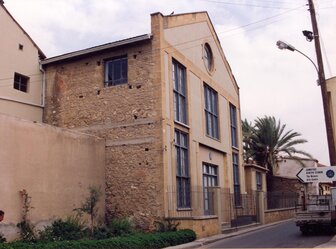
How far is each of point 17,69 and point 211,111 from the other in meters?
11.3

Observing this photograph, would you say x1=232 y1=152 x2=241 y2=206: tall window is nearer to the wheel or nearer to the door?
the door

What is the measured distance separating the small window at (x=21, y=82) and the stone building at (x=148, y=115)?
3.71ft

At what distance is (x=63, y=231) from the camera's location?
1655 cm

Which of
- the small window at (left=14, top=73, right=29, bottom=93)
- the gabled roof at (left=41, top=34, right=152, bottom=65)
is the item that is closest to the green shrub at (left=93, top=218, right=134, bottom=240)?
the gabled roof at (left=41, top=34, right=152, bottom=65)

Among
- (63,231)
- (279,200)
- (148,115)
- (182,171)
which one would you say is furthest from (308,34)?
(279,200)

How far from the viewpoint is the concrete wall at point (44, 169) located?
15766 millimetres

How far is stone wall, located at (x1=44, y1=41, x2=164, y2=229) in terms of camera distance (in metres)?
19.8

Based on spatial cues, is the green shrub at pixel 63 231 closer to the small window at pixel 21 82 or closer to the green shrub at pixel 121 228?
the green shrub at pixel 121 228

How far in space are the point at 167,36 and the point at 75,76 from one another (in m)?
5.11

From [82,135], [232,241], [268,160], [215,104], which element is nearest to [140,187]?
[82,135]

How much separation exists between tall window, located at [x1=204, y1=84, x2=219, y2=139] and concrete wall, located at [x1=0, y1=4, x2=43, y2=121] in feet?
30.6

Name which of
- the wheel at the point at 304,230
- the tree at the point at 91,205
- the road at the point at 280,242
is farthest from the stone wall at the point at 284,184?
the tree at the point at 91,205

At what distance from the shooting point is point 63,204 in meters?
18.1

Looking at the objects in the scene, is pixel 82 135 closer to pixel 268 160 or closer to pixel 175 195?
pixel 175 195
